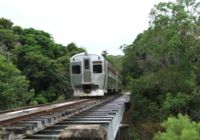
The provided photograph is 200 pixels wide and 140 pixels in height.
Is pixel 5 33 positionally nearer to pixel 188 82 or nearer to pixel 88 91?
pixel 88 91

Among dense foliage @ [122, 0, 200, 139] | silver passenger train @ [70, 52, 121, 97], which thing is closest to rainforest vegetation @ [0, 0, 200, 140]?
dense foliage @ [122, 0, 200, 139]

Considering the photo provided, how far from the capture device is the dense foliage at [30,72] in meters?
28.2

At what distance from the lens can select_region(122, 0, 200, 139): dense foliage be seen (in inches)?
959

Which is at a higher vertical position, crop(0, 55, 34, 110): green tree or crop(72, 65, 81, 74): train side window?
crop(72, 65, 81, 74): train side window

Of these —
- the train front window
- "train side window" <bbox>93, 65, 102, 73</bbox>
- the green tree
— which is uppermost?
the train front window

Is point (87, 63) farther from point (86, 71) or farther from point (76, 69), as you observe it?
point (76, 69)

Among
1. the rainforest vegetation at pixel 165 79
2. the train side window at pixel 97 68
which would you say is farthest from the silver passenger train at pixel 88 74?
the rainforest vegetation at pixel 165 79

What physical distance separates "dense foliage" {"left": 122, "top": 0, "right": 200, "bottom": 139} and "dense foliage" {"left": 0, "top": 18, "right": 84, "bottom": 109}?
25.7ft

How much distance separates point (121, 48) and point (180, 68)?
24937 mm

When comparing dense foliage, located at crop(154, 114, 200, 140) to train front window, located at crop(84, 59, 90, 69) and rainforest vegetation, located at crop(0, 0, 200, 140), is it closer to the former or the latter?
rainforest vegetation, located at crop(0, 0, 200, 140)

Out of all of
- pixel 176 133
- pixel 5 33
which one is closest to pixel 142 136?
pixel 176 133

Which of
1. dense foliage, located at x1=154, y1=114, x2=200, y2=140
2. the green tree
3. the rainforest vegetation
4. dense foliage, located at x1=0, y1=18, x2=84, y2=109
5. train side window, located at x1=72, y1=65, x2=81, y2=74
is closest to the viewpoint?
dense foliage, located at x1=154, y1=114, x2=200, y2=140

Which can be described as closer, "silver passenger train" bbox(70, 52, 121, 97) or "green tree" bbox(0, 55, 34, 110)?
"silver passenger train" bbox(70, 52, 121, 97)

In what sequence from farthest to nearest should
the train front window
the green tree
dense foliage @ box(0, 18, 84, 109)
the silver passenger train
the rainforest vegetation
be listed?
dense foliage @ box(0, 18, 84, 109)
the green tree
the train front window
the silver passenger train
the rainforest vegetation
